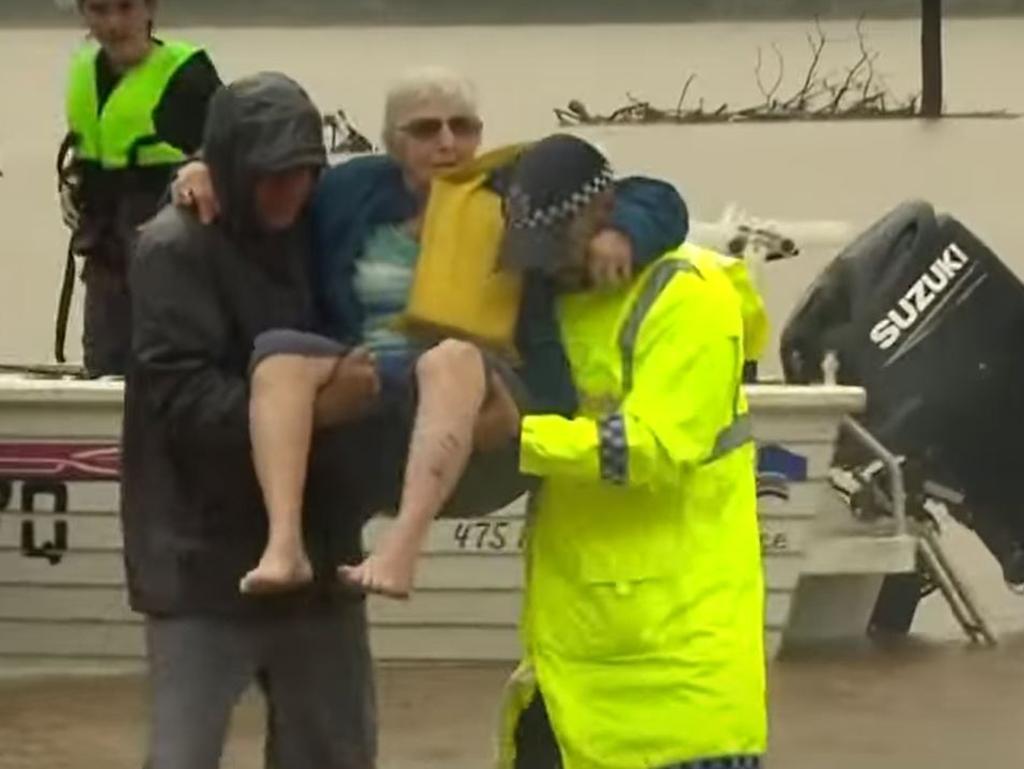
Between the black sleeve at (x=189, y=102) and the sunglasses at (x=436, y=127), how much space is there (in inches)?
99.5

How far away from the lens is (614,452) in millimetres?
4387

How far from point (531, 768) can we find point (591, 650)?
38cm

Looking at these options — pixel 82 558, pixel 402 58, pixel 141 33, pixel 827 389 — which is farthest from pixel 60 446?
pixel 402 58

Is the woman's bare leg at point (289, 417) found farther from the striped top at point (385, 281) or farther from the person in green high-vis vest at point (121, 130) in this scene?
the person in green high-vis vest at point (121, 130)

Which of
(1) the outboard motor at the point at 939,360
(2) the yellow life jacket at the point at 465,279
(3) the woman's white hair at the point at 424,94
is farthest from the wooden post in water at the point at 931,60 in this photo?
(2) the yellow life jacket at the point at 465,279

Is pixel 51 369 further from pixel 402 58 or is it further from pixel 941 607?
pixel 402 58

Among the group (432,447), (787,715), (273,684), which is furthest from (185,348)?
(787,715)

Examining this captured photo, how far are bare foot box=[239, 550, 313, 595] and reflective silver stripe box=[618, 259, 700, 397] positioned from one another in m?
0.58

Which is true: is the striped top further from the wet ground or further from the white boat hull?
the white boat hull

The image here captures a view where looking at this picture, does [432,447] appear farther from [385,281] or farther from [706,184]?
[706,184]

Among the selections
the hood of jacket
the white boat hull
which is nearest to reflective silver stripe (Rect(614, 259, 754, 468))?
the hood of jacket

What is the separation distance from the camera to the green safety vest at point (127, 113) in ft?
24.0

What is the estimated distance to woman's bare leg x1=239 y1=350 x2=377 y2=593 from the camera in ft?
14.8

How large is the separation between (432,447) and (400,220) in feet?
1.65
